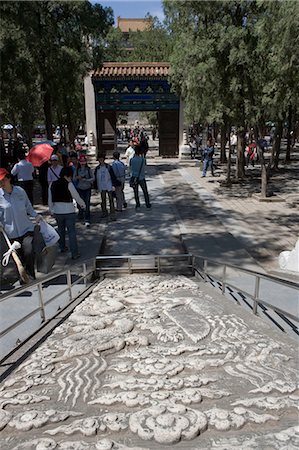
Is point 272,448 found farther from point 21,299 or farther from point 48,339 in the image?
point 21,299

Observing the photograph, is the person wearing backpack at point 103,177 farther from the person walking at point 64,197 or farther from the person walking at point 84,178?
the person walking at point 64,197

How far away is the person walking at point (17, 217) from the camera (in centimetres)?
478

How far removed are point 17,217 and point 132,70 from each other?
18.6m

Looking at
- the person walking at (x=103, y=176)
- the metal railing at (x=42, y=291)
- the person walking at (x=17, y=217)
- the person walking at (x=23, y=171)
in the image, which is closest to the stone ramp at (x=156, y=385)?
the metal railing at (x=42, y=291)

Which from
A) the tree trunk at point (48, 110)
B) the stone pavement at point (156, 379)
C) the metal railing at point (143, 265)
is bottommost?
the metal railing at point (143, 265)

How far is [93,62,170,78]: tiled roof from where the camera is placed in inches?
822

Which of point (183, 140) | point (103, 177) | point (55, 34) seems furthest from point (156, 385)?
point (183, 140)

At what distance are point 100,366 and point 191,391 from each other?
81 cm

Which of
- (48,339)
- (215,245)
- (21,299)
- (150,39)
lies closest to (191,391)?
(48,339)

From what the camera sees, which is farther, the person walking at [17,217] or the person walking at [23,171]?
Result: the person walking at [23,171]

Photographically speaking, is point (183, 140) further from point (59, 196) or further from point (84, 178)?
point (59, 196)

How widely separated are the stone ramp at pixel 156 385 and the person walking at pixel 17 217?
118cm

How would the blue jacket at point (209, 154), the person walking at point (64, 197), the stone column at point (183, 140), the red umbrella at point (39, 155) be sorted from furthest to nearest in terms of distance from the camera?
the stone column at point (183, 140), the blue jacket at point (209, 154), the red umbrella at point (39, 155), the person walking at point (64, 197)

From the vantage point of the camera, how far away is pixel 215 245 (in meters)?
7.75
